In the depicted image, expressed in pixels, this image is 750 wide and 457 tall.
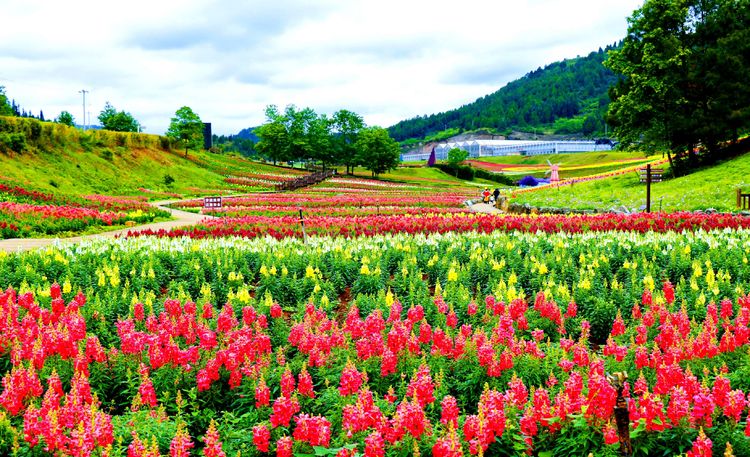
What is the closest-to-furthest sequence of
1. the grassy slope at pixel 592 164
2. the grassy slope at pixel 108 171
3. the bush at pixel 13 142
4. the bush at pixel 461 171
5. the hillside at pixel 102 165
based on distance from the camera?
the grassy slope at pixel 108 171 → the bush at pixel 13 142 → the hillside at pixel 102 165 → the grassy slope at pixel 592 164 → the bush at pixel 461 171

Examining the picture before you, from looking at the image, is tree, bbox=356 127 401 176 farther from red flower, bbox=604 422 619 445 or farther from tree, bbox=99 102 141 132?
red flower, bbox=604 422 619 445

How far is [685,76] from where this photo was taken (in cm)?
3541

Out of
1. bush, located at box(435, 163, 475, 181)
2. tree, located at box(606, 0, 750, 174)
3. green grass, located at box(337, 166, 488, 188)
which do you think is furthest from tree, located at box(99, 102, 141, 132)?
tree, located at box(606, 0, 750, 174)

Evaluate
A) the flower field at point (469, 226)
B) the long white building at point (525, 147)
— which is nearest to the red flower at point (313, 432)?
the flower field at point (469, 226)

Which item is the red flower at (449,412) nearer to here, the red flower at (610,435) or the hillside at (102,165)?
the red flower at (610,435)

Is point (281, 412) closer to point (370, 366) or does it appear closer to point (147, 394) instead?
point (147, 394)

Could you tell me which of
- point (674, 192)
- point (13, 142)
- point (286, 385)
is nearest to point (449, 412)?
point (286, 385)

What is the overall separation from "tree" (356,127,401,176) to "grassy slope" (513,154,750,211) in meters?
47.6

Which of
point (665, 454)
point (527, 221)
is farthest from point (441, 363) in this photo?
point (527, 221)

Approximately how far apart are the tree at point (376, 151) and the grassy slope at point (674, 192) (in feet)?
156

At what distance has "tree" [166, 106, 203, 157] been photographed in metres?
77.0

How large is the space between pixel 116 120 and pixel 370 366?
312 feet

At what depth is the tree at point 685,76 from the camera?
34281 millimetres

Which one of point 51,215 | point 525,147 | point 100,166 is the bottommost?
point 51,215
